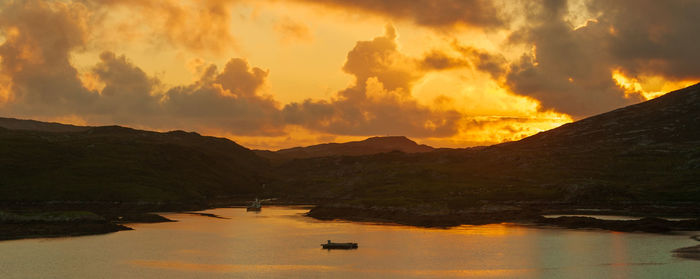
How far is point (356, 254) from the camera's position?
353ft

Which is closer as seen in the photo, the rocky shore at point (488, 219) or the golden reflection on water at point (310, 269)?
the golden reflection on water at point (310, 269)

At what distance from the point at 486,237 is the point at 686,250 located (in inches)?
1506

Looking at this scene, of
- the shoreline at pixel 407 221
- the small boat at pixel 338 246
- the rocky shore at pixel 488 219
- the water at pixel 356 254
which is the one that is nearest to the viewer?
the water at pixel 356 254

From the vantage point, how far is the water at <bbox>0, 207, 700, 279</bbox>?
293 feet

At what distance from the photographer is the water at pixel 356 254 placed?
293ft

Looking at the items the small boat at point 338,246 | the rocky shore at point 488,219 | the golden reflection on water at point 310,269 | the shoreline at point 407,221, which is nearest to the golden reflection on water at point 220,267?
the golden reflection on water at point 310,269

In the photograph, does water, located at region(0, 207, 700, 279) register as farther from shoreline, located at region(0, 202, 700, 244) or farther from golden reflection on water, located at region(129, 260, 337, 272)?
shoreline, located at region(0, 202, 700, 244)

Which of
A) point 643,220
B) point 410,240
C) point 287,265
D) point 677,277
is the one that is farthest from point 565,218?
point 287,265

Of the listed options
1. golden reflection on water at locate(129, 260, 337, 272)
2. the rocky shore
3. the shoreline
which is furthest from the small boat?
the rocky shore

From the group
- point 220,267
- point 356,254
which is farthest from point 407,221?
point 220,267

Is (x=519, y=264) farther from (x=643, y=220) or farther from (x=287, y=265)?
(x=643, y=220)

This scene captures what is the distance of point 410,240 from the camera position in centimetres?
12731

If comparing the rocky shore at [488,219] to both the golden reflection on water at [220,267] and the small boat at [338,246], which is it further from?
the golden reflection on water at [220,267]

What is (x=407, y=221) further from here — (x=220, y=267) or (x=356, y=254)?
Answer: (x=220, y=267)
